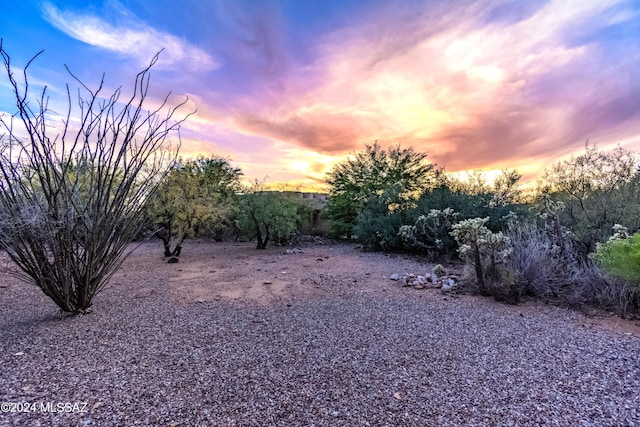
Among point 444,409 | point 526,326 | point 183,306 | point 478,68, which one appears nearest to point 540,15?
point 478,68

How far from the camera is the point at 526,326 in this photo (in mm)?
3482

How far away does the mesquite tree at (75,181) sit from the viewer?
3.21 meters

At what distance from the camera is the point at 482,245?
472 centimetres

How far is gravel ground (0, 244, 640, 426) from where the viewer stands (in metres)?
1.89

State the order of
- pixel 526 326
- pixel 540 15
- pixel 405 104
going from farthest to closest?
pixel 405 104 < pixel 540 15 < pixel 526 326

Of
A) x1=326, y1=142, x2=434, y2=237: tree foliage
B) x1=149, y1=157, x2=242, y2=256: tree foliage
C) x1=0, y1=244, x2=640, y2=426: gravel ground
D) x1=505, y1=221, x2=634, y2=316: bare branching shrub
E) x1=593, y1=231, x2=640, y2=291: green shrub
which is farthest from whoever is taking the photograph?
x1=326, y1=142, x2=434, y2=237: tree foliage

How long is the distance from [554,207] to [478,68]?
122 inches

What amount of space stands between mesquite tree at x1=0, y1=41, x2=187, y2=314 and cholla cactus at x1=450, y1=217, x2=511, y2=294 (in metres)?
4.28

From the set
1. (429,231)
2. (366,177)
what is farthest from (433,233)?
(366,177)

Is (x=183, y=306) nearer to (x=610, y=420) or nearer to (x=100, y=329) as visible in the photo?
(x=100, y=329)

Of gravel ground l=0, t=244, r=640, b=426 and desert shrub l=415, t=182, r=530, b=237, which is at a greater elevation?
desert shrub l=415, t=182, r=530, b=237

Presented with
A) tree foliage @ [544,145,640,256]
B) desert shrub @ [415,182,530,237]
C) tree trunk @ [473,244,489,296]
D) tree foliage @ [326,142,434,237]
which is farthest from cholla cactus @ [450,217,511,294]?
tree foliage @ [326,142,434,237]

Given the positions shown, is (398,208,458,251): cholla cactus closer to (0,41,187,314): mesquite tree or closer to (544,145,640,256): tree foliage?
(544,145,640,256): tree foliage

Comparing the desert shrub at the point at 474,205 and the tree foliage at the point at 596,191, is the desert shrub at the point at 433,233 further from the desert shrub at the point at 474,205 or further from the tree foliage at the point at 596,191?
the tree foliage at the point at 596,191
